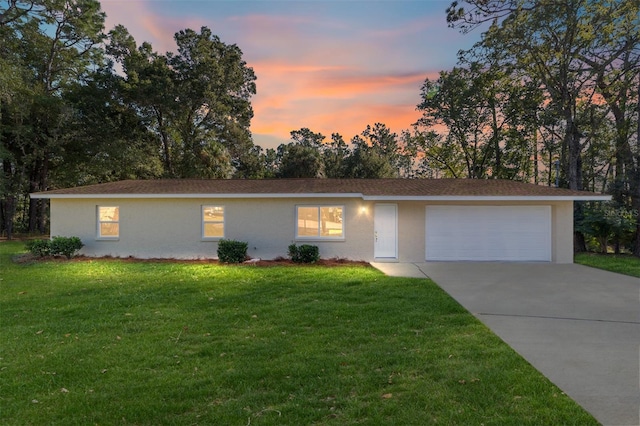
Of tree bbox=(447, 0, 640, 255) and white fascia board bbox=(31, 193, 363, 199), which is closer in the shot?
white fascia board bbox=(31, 193, 363, 199)

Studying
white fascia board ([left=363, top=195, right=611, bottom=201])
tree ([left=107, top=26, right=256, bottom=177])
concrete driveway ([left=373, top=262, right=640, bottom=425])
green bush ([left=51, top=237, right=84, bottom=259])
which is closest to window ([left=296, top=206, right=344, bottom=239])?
white fascia board ([left=363, top=195, right=611, bottom=201])

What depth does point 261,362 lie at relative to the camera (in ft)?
14.2

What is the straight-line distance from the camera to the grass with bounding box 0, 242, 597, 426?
3264 millimetres

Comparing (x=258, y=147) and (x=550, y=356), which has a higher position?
(x=258, y=147)

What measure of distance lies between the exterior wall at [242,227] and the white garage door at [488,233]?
0.27m

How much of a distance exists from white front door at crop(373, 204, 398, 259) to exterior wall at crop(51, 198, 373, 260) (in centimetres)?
23

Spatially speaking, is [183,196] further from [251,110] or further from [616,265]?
[251,110]

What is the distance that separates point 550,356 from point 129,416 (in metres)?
4.54

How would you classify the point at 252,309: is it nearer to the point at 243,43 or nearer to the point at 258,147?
the point at 243,43

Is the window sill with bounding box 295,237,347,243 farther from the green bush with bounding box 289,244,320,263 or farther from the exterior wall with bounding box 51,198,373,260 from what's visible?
the green bush with bounding box 289,244,320,263

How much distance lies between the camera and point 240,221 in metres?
13.6

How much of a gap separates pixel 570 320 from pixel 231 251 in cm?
934

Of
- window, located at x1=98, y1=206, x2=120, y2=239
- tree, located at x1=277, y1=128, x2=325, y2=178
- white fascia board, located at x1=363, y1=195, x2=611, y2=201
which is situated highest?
tree, located at x1=277, y1=128, x2=325, y2=178

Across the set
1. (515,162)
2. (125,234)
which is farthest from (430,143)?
(125,234)
